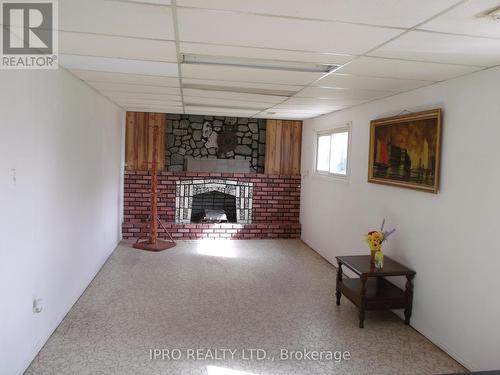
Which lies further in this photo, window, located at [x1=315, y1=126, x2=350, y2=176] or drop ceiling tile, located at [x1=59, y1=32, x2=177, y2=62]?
window, located at [x1=315, y1=126, x2=350, y2=176]

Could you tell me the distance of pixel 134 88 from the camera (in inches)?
145

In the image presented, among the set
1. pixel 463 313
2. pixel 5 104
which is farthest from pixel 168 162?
pixel 463 313

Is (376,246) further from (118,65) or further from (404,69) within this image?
(118,65)

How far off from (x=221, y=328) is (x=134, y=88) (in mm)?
2407

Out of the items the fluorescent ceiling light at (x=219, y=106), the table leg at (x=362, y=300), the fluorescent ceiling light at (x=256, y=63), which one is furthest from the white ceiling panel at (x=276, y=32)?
the fluorescent ceiling light at (x=219, y=106)

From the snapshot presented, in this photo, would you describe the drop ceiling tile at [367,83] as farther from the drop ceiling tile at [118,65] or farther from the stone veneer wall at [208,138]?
the stone veneer wall at [208,138]

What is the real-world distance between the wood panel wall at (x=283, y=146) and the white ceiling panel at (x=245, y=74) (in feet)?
10.9

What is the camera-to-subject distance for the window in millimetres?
4973

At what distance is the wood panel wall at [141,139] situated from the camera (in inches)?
239

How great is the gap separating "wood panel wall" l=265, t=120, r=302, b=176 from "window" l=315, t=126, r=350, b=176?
2.35 feet

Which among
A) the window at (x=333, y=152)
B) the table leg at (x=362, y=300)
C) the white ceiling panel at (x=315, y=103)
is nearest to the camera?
the table leg at (x=362, y=300)

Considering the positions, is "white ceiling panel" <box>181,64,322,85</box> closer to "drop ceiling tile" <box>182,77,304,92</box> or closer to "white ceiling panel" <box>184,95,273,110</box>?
"drop ceiling tile" <box>182,77,304,92</box>

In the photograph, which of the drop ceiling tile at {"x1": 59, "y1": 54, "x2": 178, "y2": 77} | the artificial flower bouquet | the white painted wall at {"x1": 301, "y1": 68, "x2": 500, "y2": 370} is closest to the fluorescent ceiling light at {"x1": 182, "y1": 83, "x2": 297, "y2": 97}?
the drop ceiling tile at {"x1": 59, "y1": 54, "x2": 178, "y2": 77}

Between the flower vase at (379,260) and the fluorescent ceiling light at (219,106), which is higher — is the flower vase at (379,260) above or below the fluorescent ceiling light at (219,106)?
below
